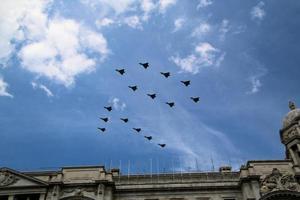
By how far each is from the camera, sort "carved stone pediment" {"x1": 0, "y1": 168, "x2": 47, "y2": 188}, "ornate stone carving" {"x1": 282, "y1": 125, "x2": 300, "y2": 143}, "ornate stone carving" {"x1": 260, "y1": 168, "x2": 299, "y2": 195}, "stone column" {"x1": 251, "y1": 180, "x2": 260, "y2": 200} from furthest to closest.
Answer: "ornate stone carving" {"x1": 282, "y1": 125, "x2": 300, "y2": 143}, "carved stone pediment" {"x1": 0, "y1": 168, "x2": 47, "y2": 188}, "ornate stone carving" {"x1": 260, "y1": 168, "x2": 299, "y2": 195}, "stone column" {"x1": 251, "y1": 180, "x2": 260, "y2": 200}

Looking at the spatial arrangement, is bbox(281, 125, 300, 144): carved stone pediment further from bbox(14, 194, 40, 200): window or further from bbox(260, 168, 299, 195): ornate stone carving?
bbox(14, 194, 40, 200): window

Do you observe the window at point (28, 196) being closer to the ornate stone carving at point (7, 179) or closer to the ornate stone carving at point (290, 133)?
the ornate stone carving at point (7, 179)

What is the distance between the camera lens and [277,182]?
4700 centimetres

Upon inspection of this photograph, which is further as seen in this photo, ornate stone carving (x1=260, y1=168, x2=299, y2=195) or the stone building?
the stone building

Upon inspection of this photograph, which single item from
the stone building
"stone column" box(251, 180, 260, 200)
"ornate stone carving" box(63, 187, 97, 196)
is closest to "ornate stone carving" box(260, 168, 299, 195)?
the stone building

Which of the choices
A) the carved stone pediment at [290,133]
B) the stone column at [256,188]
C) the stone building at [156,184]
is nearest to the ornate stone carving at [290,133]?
the carved stone pediment at [290,133]

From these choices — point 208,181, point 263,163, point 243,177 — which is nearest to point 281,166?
point 263,163

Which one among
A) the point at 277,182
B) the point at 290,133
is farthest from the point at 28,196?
the point at 290,133

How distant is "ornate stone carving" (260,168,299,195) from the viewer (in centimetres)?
4626

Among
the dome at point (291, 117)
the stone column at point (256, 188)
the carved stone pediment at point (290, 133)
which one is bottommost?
the stone column at point (256, 188)

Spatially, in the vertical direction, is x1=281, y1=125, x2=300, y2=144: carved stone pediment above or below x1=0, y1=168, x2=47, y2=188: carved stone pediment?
above

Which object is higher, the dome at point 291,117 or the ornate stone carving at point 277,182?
the dome at point 291,117

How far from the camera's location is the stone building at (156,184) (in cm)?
4712

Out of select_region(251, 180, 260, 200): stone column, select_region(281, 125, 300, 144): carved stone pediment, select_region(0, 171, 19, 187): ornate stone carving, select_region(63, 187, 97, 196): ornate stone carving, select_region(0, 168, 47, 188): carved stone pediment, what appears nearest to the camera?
select_region(251, 180, 260, 200): stone column
